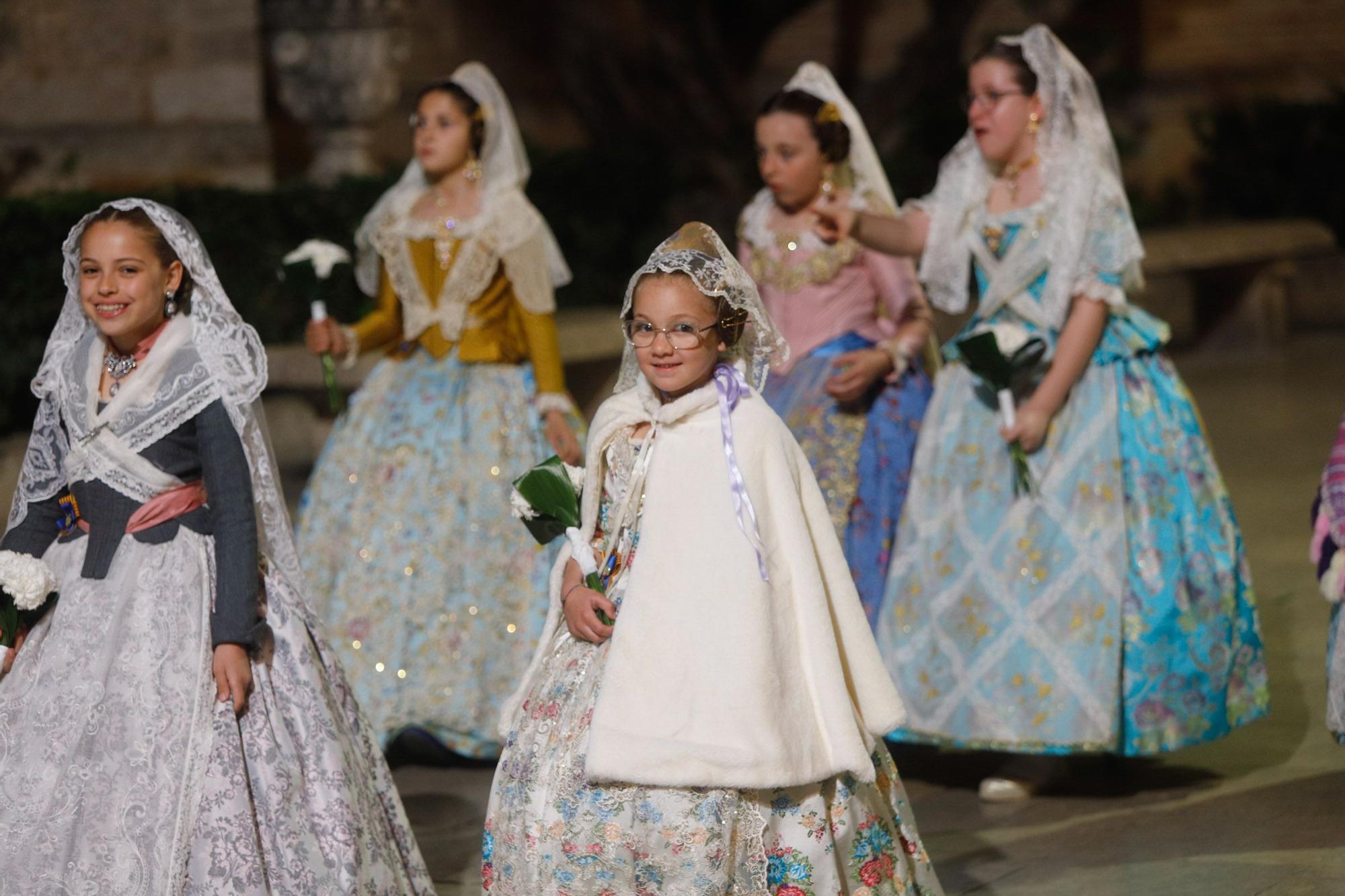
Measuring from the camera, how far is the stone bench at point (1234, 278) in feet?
45.9

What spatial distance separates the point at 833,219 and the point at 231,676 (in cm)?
246

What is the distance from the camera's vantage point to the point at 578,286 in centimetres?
1209

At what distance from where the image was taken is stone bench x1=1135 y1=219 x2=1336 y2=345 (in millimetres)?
13977

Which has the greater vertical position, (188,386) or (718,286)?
(718,286)

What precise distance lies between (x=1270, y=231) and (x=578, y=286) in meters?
5.56

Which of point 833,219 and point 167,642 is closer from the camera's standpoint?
point 167,642

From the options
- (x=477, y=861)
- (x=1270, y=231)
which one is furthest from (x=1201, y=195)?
(x=477, y=861)

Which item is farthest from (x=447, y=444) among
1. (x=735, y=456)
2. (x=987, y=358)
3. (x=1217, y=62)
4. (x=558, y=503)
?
(x=1217, y=62)

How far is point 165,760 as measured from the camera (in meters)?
3.66

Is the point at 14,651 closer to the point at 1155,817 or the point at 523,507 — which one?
the point at 523,507

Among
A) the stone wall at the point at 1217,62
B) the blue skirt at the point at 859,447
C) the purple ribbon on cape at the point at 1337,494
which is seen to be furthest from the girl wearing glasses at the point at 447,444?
the stone wall at the point at 1217,62

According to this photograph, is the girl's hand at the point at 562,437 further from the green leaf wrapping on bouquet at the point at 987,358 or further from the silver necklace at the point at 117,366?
the silver necklace at the point at 117,366

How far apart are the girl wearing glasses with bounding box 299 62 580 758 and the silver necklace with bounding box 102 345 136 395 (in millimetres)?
1825

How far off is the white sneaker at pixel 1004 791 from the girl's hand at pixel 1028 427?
89 cm
